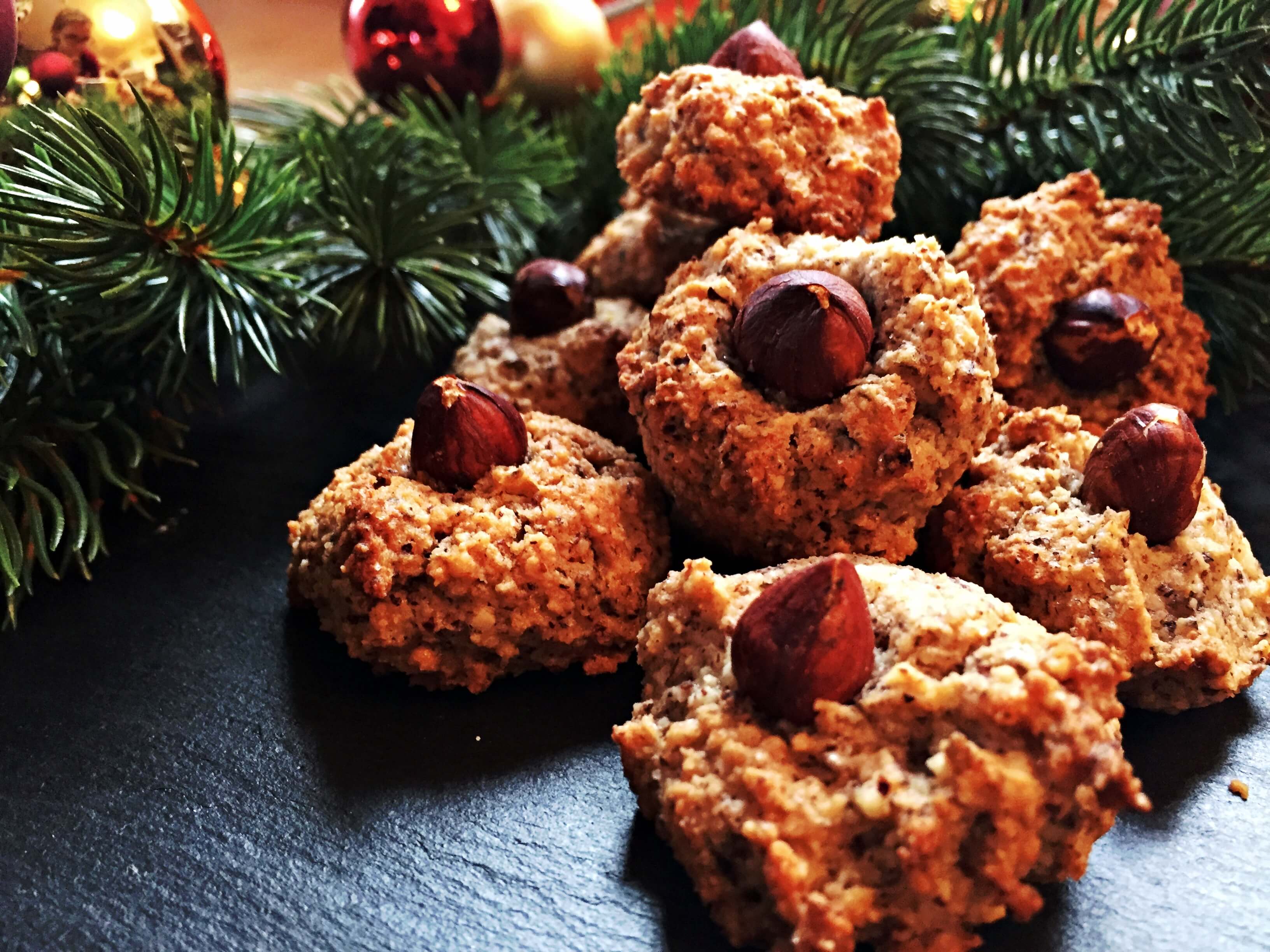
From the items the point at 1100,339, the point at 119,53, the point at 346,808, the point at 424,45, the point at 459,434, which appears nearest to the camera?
the point at 346,808

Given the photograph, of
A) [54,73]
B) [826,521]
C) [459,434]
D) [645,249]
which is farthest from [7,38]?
[826,521]

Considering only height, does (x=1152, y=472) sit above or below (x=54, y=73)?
below

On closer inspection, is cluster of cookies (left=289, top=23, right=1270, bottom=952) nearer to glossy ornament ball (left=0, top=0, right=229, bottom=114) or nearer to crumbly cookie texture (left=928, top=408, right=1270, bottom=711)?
crumbly cookie texture (left=928, top=408, right=1270, bottom=711)

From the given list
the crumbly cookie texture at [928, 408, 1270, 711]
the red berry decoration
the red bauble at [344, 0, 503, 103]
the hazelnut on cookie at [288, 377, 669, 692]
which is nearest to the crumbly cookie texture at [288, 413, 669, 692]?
the hazelnut on cookie at [288, 377, 669, 692]

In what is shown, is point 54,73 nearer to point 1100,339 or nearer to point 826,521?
point 826,521

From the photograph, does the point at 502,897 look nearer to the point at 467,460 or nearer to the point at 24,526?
the point at 467,460

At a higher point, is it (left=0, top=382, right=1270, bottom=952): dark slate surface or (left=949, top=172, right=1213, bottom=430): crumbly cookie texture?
(left=949, top=172, right=1213, bottom=430): crumbly cookie texture

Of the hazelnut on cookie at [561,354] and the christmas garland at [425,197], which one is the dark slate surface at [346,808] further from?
the hazelnut on cookie at [561,354]

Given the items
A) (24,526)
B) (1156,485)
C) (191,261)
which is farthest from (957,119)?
(24,526)
